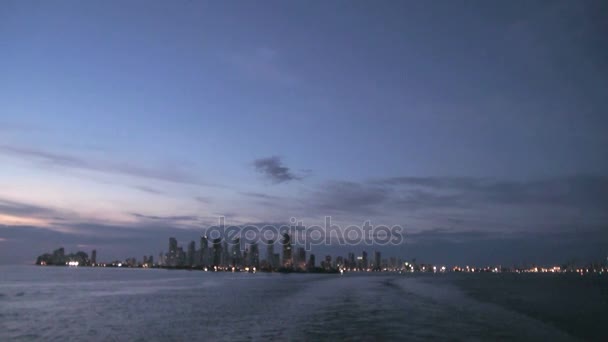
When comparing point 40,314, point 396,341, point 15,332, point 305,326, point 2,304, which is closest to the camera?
point 396,341

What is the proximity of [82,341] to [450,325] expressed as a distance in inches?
814

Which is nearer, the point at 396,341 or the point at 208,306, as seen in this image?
the point at 396,341

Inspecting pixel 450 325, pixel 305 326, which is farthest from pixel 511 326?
pixel 305 326

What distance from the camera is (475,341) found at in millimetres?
23547

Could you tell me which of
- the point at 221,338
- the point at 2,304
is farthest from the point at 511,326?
the point at 2,304

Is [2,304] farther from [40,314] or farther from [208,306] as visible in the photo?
[208,306]

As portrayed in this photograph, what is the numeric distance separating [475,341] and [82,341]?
19.3 m

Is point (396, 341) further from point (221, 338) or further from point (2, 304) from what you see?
point (2, 304)

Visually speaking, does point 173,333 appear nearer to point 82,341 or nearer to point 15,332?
point 82,341

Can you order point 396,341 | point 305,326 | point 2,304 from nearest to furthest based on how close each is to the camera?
point 396,341 < point 305,326 < point 2,304

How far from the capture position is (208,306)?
4219cm

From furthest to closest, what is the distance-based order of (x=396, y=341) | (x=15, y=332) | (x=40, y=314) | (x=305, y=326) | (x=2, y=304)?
(x=2, y=304), (x=40, y=314), (x=305, y=326), (x=15, y=332), (x=396, y=341)

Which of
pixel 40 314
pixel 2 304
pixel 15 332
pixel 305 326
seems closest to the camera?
pixel 15 332

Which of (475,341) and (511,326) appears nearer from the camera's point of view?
(475,341)
